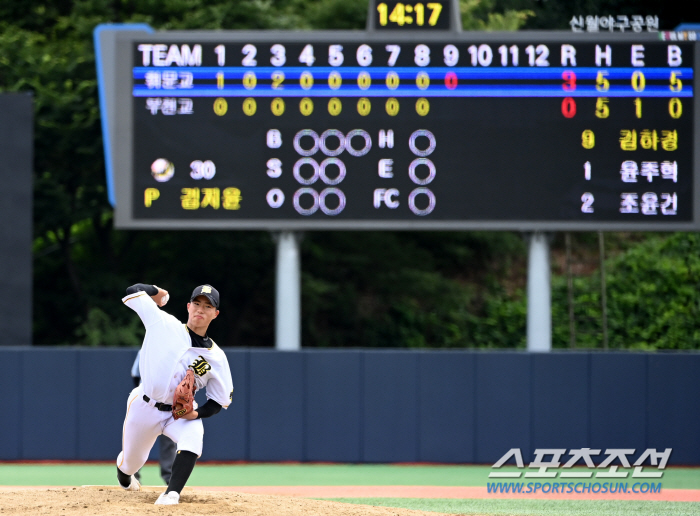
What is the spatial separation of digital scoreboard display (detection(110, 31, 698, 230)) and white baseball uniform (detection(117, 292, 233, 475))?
449cm

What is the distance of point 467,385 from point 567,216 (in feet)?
6.90

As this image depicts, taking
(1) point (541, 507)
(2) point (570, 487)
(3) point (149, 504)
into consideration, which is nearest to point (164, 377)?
(3) point (149, 504)

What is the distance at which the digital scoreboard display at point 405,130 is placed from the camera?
10.1 m

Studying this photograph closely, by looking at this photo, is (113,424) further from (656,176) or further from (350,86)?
(656,176)

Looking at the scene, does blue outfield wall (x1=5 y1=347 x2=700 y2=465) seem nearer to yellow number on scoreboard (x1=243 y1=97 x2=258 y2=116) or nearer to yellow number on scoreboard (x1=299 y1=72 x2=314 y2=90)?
yellow number on scoreboard (x1=243 y1=97 x2=258 y2=116)

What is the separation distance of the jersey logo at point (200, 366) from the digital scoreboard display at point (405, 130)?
4517 mm

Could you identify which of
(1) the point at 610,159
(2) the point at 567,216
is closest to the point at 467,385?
(2) the point at 567,216

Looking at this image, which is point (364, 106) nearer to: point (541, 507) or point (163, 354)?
point (541, 507)

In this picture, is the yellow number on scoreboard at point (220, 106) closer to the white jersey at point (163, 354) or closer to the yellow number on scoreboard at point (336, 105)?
the yellow number on scoreboard at point (336, 105)

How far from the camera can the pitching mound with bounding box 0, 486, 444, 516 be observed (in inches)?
212

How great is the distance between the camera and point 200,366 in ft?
18.6

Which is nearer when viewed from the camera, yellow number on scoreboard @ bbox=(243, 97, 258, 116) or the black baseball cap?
the black baseball cap

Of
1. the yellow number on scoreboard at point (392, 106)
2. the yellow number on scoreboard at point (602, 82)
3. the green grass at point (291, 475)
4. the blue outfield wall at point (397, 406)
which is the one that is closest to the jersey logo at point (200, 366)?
the green grass at point (291, 475)

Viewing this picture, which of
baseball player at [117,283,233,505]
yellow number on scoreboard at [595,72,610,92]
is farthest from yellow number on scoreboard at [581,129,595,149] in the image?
baseball player at [117,283,233,505]
